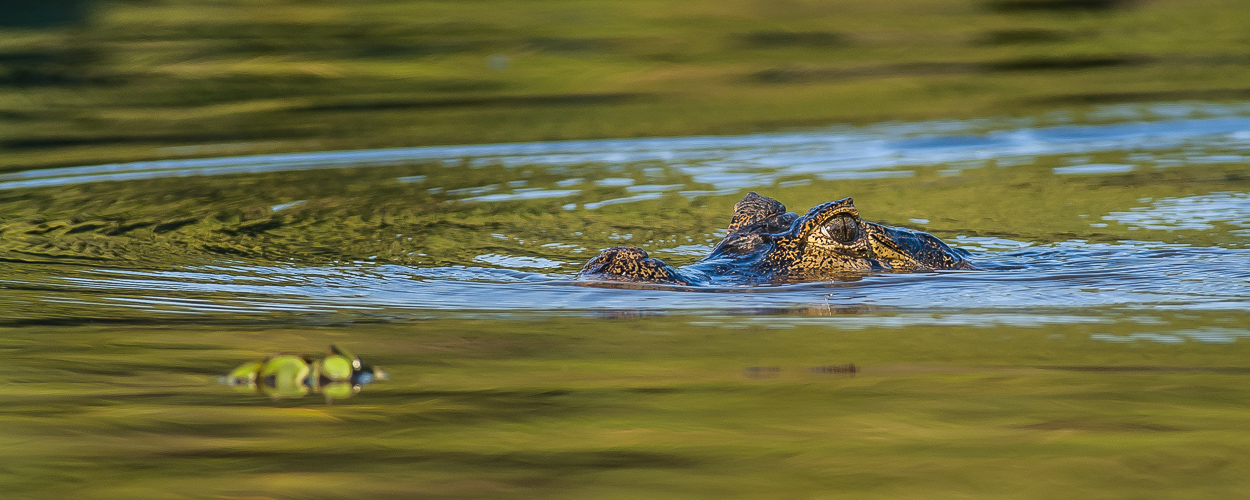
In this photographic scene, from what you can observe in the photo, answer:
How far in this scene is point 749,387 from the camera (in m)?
4.47

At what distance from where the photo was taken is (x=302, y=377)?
455 cm

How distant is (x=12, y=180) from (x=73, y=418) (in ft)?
20.2

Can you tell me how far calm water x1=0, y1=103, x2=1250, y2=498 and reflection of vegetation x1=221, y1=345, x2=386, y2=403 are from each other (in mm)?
88

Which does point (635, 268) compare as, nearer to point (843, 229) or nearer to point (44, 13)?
point (843, 229)

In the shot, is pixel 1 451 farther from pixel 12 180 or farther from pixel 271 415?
pixel 12 180

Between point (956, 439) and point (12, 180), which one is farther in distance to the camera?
point (12, 180)

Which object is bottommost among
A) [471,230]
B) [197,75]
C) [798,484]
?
[798,484]

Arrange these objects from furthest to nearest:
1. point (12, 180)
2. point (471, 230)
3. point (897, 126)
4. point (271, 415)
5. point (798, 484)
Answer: point (897, 126)
point (12, 180)
point (471, 230)
point (271, 415)
point (798, 484)

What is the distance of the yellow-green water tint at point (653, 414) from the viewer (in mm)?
3617

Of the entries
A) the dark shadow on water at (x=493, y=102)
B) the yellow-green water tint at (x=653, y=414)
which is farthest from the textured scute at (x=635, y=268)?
the dark shadow on water at (x=493, y=102)

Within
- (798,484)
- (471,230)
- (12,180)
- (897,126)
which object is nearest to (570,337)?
(798,484)

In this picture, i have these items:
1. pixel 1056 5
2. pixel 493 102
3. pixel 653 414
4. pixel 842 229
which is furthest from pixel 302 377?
pixel 1056 5

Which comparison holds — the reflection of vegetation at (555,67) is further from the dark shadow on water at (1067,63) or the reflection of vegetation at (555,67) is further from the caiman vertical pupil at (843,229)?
the caiman vertical pupil at (843,229)

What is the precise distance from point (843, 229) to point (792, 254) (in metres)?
0.22
